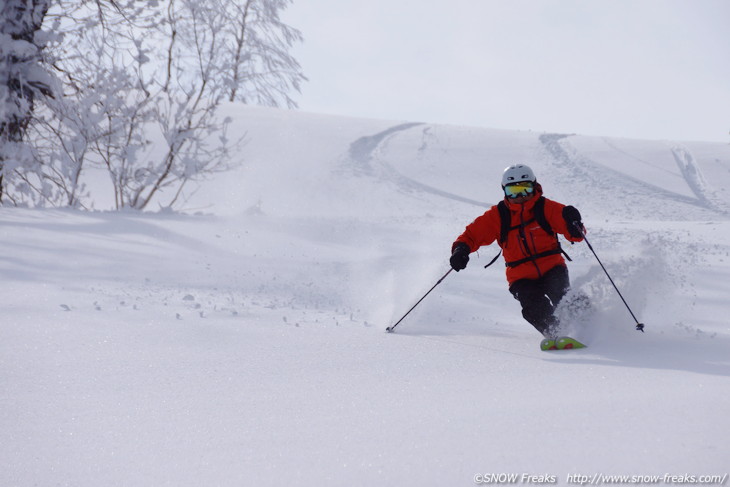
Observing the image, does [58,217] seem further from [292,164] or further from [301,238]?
[292,164]

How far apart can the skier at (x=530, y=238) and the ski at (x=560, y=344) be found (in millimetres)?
462

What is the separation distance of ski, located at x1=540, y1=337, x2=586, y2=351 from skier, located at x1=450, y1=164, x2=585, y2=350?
462 mm

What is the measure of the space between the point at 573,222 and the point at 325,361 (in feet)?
6.26

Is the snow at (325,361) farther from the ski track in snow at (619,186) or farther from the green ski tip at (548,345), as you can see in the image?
the ski track in snow at (619,186)

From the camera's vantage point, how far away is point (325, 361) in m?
2.95

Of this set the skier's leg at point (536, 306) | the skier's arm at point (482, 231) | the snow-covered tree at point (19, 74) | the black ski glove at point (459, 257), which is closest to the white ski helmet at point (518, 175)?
the skier's arm at point (482, 231)

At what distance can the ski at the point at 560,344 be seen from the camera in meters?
3.42

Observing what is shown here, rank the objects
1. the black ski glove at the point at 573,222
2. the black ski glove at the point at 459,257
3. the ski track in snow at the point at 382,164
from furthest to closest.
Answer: the ski track in snow at the point at 382,164 < the black ski glove at the point at 459,257 < the black ski glove at the point at 573,222

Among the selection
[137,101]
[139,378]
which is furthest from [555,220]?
[137,101]

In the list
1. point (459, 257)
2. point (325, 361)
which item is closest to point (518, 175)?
point (459, 257)

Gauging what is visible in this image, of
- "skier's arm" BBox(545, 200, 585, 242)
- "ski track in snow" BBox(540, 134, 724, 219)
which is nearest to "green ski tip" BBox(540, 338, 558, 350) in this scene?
"skier's arm" BBox(545, 200, 585, 242)

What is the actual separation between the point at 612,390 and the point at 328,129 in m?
19.2

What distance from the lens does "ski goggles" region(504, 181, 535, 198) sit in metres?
4.11

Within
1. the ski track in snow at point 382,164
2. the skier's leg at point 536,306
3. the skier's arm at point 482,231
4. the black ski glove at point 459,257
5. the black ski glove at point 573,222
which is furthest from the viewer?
the ski track in snow at point 382,164
